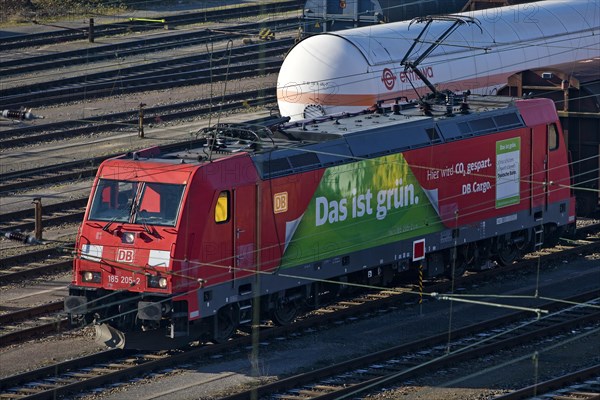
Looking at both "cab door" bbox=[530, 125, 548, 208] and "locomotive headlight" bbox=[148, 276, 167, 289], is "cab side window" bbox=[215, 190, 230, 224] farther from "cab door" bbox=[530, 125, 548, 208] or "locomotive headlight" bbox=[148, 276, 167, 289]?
"cab door" bbox=[530, 125, 548, 208]

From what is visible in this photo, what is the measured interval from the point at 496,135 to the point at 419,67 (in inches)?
343

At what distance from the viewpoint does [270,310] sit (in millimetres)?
24938

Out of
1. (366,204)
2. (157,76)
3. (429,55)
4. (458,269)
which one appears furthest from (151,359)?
(157,76)

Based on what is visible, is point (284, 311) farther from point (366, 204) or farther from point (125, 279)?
point (125, 279)

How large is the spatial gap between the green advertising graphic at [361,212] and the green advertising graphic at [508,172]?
2312mm

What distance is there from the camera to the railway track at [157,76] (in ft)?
154

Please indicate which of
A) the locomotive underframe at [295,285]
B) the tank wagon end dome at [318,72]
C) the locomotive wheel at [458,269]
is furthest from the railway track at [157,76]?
the locomotive wheel at [458,269]

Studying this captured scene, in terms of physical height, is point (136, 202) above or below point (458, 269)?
above

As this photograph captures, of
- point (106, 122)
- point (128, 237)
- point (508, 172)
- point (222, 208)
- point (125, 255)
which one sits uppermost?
point (222, 208)

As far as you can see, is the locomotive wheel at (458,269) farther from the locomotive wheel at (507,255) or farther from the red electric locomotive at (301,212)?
the locomotive wheel at (507,255)

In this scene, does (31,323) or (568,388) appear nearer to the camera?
(568,388)

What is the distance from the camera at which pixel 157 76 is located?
1996 inches

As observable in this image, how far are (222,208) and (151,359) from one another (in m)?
2.89

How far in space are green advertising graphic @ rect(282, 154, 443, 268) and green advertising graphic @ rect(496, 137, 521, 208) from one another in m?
2.31
